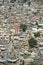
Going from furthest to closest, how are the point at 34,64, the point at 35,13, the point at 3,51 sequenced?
the point at 35,13, the point at 3,51, the point at 34,64

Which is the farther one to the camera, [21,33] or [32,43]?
[21,33]

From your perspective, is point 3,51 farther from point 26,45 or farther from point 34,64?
point 34,64

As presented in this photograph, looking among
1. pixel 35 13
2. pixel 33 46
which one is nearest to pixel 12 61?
pixel 33 46

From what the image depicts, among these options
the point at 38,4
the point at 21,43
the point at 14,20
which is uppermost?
the point at 21,43

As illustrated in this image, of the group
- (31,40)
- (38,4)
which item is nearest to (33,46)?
(31,40)

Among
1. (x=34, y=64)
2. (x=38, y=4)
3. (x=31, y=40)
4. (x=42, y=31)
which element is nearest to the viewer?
(x=34, y=64)

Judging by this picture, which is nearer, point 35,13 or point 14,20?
point 14,20

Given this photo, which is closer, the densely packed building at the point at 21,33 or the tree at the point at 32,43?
the densely packed building at the point at 21,33

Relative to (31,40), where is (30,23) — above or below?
below

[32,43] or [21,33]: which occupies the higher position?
[32,43]

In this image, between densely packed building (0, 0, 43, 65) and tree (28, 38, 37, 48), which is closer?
densely packed building (0, 0, 43, 65)
